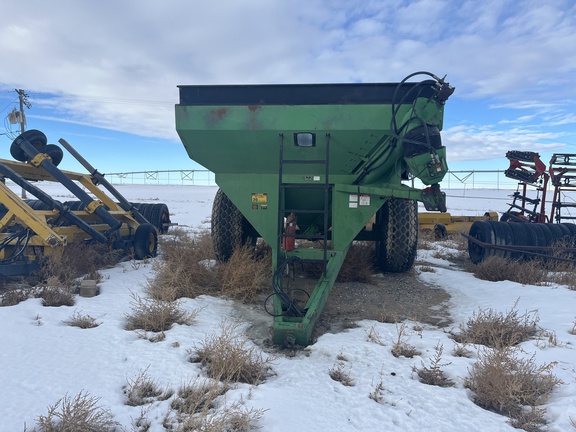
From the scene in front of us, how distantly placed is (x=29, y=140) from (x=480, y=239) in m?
7.56

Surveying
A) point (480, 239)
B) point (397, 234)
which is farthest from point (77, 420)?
point (480, 239)

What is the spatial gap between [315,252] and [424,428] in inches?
94.1

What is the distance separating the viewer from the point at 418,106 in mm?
4227

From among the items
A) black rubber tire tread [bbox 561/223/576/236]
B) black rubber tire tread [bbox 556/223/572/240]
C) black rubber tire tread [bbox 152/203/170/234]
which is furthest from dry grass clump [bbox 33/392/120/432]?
black rubber tire tread [bbox 561/223/576/236]

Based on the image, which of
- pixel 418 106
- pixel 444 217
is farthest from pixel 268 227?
pixel 444 217

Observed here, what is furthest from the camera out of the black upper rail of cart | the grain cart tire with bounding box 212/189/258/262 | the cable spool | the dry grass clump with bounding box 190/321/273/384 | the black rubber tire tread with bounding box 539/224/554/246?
the black rubber tire tread with bounding box 539/224/554/246

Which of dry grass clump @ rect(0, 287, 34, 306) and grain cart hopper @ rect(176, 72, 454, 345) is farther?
grain cart hopper @ rect(176, 72, 454, 345)

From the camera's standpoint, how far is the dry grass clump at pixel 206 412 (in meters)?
1.99

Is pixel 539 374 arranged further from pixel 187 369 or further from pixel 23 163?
pixel 23 163

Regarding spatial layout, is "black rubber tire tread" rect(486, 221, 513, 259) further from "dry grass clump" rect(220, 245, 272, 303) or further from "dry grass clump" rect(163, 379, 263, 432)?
"dry grass clump" rect(163, 379, 263, 432)

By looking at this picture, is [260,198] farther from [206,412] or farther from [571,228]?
[571,228]

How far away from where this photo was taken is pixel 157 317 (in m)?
3.43

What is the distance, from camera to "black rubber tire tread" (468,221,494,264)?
617 centimetres

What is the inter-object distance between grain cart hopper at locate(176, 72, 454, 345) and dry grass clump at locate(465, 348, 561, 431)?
1.69 m
